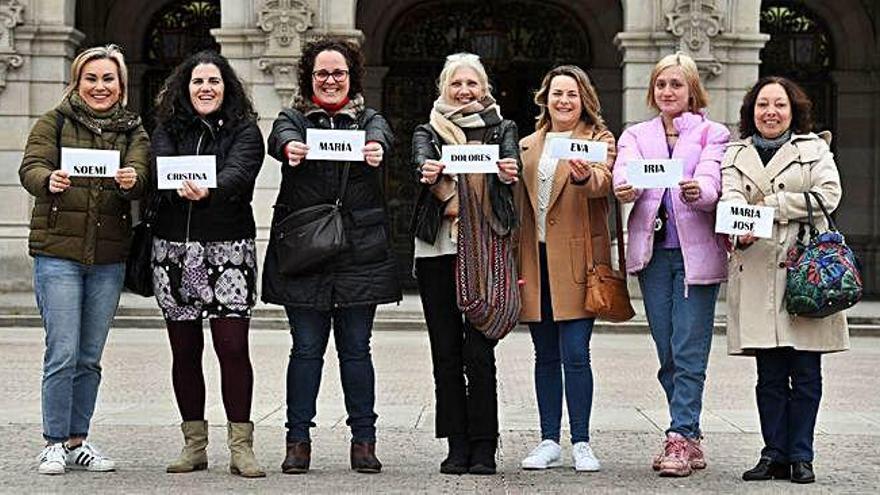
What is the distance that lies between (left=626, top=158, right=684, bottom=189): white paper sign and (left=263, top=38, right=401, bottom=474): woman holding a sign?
1.32 m

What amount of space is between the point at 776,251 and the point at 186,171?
304cm

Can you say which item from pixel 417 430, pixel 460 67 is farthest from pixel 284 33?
pixel 460 67

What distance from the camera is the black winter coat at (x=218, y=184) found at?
27.2ft

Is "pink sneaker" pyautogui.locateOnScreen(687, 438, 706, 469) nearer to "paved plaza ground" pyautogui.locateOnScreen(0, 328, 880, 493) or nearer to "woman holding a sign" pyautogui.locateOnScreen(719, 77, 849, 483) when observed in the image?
"paved plaza ground" pyautogui.locateOnScreen(0, 328, 880, 493)

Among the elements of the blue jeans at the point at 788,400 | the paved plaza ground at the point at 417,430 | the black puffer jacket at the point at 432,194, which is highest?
the black puffer jacket at the point at 432,194

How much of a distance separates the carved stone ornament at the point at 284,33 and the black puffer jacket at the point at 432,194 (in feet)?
44.2

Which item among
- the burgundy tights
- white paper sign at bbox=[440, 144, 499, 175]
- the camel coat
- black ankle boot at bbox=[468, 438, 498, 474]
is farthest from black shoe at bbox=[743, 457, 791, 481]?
the burgundy tights

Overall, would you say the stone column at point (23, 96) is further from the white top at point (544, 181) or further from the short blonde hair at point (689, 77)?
the short blonde hair at point (689, 77)

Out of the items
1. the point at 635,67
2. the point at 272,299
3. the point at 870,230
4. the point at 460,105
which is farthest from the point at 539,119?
the point at 870,230

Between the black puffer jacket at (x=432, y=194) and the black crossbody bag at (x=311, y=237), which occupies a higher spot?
the black puffer jacket at (x=432, y=194)

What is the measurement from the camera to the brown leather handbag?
27.8 ft

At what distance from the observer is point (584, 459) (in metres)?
8.48

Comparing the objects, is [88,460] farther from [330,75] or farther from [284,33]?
[284,33]

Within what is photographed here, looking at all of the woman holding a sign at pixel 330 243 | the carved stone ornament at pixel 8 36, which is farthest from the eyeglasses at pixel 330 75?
the carved stone ornament at pixel 8 36
